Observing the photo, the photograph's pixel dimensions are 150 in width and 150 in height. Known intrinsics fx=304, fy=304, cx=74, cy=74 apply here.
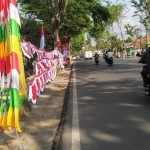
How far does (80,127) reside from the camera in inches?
231

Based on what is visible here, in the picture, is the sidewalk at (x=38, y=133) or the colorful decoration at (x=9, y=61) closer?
the colorful decoration at (x=9, y=61)

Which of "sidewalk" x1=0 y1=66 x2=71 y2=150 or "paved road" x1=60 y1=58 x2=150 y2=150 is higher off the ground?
"paved road" x1=60 y1=58 x2=150 y2=150

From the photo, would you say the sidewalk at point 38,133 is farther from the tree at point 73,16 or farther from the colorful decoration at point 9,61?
the tree at point 73,16

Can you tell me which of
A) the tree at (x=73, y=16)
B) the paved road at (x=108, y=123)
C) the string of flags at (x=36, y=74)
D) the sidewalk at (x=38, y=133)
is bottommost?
the sidewalk at (x=38, y=133)

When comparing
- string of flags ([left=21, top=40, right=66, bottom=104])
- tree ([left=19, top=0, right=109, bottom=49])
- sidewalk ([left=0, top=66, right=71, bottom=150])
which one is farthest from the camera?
tree ([left=19, top=0, right=109, bottom=49])

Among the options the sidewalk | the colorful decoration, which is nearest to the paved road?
the sidewalk

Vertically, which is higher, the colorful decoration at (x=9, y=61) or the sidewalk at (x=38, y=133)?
the colorful decoration at (x=9, y=61)

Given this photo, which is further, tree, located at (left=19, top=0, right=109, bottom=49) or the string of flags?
tree, located at (left=19, top=0, right=109, bottom=49)

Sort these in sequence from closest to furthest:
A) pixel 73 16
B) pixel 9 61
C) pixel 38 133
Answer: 1. pixel 9 61
2. pixel 38 133
3. pixel 73 16

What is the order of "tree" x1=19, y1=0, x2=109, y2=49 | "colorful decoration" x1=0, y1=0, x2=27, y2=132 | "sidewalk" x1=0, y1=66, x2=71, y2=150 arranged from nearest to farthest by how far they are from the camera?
"colorful decoration" x1=0, y1=0, x2=27, y2=132, "sidewalk" x1=0, y1=66, x2=71, y2=150, "tree" x1=19, y1=0, x2=109, y2=49

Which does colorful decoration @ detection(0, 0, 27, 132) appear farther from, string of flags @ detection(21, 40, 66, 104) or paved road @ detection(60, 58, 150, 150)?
string of flags @ detection(21, 40, 66, 104)

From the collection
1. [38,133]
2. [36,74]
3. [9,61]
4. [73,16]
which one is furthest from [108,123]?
[73,16]

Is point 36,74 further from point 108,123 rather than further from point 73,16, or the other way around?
point 73,16

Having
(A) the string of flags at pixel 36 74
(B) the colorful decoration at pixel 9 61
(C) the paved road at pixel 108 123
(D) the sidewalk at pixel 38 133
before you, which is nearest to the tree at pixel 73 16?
(A) the string of flags at pixel 36 74
